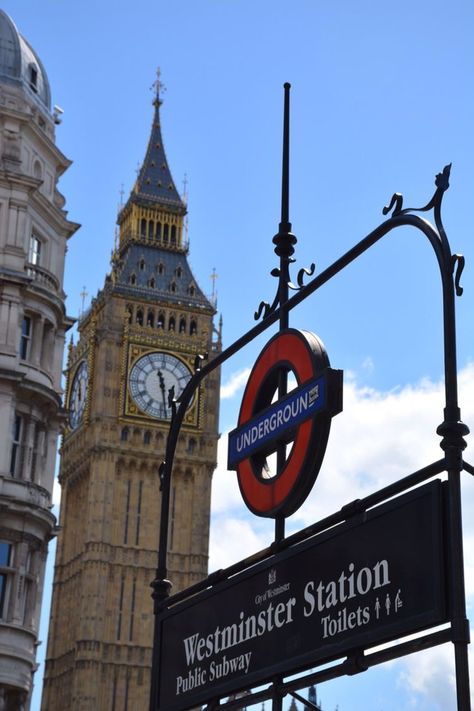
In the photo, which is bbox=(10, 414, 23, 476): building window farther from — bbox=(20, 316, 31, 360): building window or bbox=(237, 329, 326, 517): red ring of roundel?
bbox=(237, 329, 326, 517): red ring of roundel

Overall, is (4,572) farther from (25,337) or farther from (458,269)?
(458,269)

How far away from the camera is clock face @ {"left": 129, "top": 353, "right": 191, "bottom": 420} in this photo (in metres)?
98.1

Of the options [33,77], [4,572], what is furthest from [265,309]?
[33,77]

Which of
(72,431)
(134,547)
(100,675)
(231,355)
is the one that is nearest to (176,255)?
(72,431)

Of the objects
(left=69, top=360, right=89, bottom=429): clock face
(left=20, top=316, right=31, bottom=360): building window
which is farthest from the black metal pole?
(left=69, top=360, right=89, bottom=429): clock face

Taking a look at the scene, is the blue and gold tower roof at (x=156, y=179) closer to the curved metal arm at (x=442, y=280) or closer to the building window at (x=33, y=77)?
the building window at (x=33, y=77)

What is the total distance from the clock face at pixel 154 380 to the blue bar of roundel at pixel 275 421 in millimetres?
87851

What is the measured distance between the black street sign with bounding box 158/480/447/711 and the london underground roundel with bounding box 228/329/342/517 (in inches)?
20.9

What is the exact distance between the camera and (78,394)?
102 metres

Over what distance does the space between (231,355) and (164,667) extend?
2457 mm

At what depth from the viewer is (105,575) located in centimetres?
9469

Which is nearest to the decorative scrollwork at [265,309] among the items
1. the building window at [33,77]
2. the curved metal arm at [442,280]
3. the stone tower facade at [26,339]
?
the curved metal arm at [442,280]

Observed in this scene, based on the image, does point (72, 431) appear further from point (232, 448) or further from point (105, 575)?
point (232, 448)

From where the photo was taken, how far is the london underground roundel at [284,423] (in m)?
8.61
